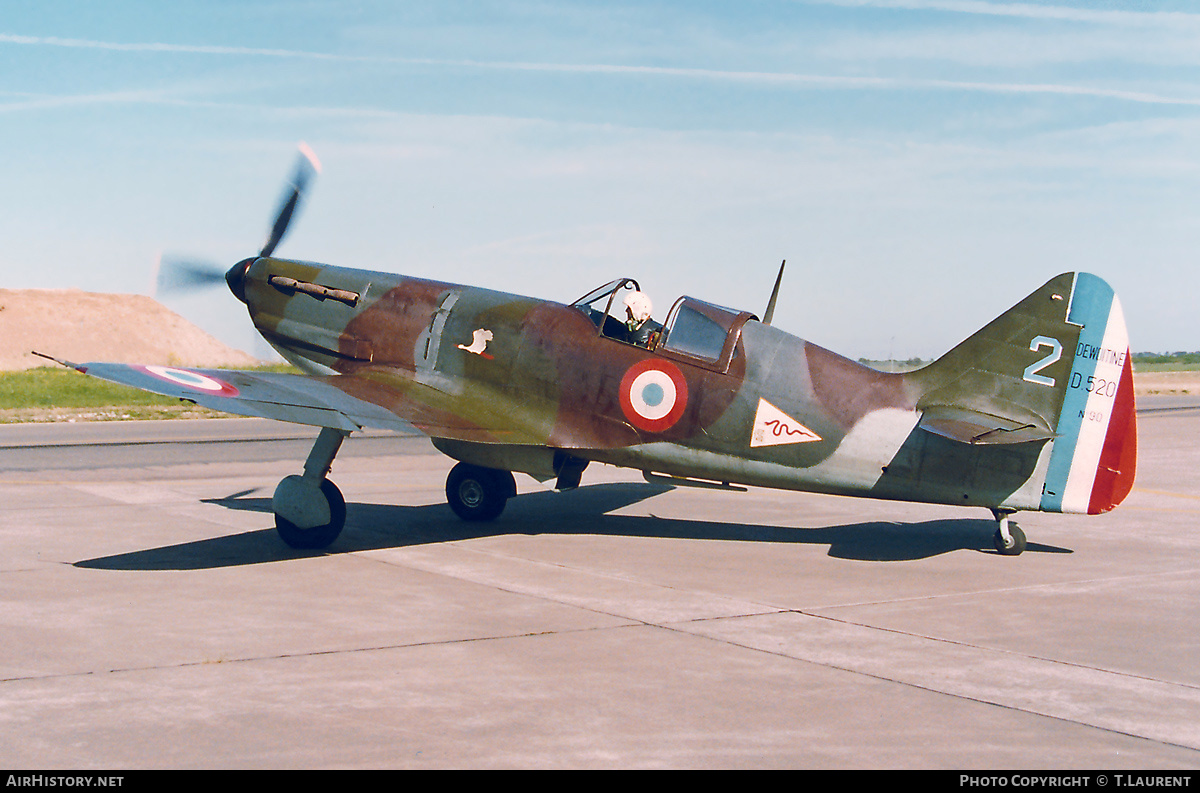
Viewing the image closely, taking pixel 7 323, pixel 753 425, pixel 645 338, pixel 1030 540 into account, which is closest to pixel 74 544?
pixel 645 338

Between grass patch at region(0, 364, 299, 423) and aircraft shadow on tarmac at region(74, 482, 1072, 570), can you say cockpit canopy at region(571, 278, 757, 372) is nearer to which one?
aircraft shadow on tarmac at region(74, 482, 1072, 570)

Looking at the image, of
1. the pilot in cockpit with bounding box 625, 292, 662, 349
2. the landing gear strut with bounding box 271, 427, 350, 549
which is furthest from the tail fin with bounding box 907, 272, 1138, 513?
the landing gear strut with bounding box 271, 427, 350, 549

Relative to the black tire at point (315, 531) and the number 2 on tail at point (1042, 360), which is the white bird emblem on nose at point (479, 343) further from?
the number 2 on tail at point (1042, 360)

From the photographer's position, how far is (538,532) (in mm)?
12078

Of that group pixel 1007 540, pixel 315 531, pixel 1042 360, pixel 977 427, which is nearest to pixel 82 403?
pixel 315 531

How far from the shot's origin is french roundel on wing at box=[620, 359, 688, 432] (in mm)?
10758

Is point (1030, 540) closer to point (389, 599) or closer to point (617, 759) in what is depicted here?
point (389, 599)

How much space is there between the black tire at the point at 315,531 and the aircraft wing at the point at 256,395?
0.84m

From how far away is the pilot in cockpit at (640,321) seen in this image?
11.1m

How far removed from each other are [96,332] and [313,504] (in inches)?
4890

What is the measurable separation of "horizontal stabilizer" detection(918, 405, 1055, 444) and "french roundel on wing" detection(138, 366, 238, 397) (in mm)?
6506

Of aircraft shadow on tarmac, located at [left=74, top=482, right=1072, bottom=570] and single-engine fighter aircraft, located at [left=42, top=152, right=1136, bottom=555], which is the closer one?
single-engine fighter aircraft, located at [left=42, top=152, right=1136, bottom=555]

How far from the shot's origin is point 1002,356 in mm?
10234

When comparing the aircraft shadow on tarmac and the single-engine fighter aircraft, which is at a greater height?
the single-engine fighter aircraft
